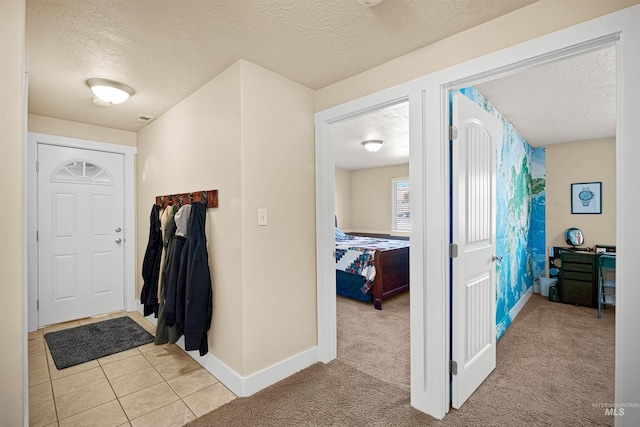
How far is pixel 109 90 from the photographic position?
2430 mm

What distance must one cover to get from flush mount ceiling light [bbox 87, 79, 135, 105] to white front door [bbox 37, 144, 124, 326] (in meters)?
1.49

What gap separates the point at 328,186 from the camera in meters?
2.54

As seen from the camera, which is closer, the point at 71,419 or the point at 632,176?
the point at 632,176

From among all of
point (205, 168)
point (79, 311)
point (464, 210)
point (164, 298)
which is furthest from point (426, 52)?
point (79, 311)

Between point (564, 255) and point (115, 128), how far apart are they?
6104 mm

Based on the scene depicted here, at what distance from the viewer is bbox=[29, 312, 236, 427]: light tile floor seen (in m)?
1.90

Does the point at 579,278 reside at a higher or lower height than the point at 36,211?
lower

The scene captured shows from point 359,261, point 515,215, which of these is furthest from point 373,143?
point 515,215

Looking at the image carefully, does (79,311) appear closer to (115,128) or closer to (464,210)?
(115,128)

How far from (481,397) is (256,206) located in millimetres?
2018

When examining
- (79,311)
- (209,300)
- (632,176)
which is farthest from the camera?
(79,311)

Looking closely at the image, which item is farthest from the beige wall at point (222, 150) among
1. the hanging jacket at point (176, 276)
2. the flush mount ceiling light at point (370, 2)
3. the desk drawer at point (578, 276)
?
the desk drawer at point (578, 276)

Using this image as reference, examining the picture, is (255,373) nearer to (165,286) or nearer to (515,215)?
(165,286)

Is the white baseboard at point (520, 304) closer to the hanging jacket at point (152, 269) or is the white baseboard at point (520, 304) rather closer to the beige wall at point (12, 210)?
the hanging jacket at point (152, 269)
